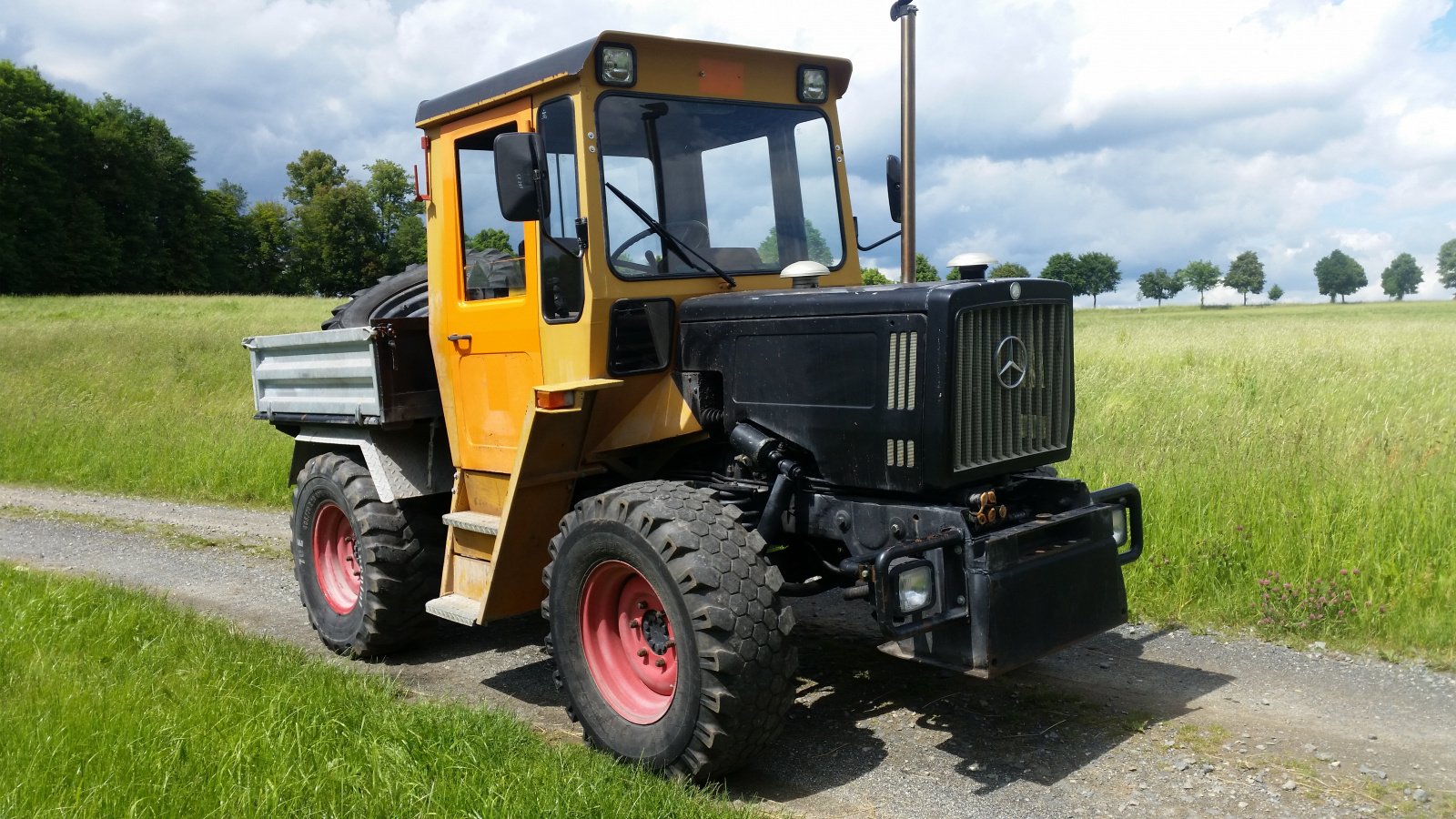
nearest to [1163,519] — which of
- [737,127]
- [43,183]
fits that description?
[737,127]

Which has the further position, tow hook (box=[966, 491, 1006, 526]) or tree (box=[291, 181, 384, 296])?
tree (box=[291, 181, 384, 296])

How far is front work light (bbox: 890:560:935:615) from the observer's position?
379cm

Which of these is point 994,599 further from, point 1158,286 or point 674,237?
point 1158,286

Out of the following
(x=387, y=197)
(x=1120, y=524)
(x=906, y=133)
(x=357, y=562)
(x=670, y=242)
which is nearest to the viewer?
(x=1120, y=524)

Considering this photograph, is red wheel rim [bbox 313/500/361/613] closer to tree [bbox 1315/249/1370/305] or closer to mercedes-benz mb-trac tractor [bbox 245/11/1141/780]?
mercedes-benz mb-trac tractor [bbox 245/11/1141/780]

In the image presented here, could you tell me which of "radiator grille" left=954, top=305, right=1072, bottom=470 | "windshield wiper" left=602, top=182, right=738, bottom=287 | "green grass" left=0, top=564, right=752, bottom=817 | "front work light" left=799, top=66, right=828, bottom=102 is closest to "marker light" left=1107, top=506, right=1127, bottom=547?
"radiator grille" left=954, top=305, right=1072, bottom=470

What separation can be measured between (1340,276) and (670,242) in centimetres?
10642

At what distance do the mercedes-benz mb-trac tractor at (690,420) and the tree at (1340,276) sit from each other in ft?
331

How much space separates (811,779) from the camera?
4164 millimetres

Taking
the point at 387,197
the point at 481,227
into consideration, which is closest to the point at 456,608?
the point at 481,227

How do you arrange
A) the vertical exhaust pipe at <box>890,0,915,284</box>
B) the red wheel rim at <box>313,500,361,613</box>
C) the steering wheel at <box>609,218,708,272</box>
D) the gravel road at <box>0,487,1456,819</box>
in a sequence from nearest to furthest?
the gravel road at <box>0,487,1456,819</box> < the steering wheel at <box>609,218,708,272</box> < the vertical exhaust pipe at <box>890,0,915,284</box> < the red wheel rim at <box>313,500,361,613</box>

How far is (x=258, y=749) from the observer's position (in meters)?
4.01

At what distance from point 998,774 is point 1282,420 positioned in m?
6.13

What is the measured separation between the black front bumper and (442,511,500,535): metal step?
6.34ft
